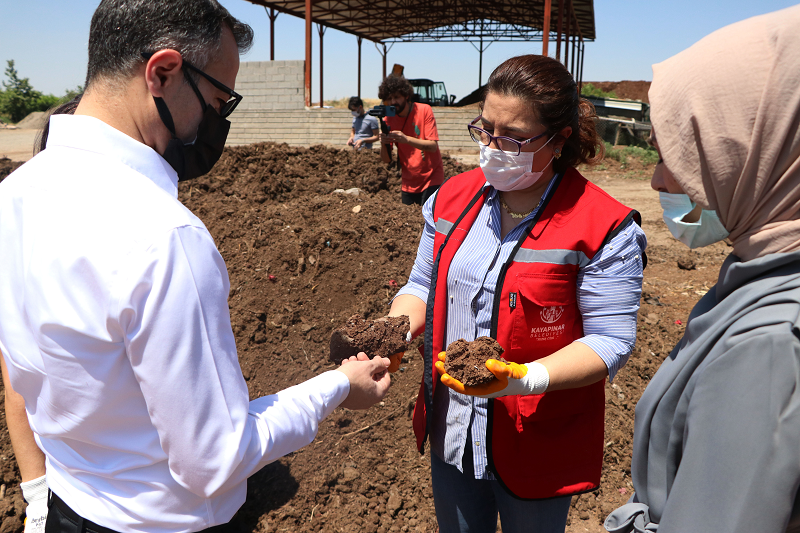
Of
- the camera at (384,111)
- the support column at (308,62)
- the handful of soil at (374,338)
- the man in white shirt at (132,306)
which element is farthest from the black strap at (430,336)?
the support column at (308,62)

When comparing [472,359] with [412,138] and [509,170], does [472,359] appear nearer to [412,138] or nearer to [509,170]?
[509,170]

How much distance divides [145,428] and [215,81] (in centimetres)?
91

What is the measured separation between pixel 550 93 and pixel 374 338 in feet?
3.71

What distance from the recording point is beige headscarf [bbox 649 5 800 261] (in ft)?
3.29

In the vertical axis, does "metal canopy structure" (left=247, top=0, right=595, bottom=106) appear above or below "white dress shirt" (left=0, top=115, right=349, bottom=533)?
above

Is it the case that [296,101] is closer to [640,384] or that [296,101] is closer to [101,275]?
[640,384]

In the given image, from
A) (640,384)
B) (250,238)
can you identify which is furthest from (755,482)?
(250,238)

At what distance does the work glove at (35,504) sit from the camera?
1.83m

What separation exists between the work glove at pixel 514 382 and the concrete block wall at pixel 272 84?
15591 mm

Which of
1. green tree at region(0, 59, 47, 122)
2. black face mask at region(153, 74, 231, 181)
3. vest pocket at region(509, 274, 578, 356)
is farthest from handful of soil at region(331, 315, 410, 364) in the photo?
green tree at region(0, 59, 47, 122)

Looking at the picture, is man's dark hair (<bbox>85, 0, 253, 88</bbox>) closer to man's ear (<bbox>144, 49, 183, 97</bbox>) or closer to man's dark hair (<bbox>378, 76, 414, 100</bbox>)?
man's ear (<bbox>144, 49, 183, 97</bbox>)

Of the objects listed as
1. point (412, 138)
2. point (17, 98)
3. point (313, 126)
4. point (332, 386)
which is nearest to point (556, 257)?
point (332, 386)

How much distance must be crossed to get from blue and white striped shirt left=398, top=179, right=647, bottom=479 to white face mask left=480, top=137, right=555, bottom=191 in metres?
0.07

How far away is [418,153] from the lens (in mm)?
6953
